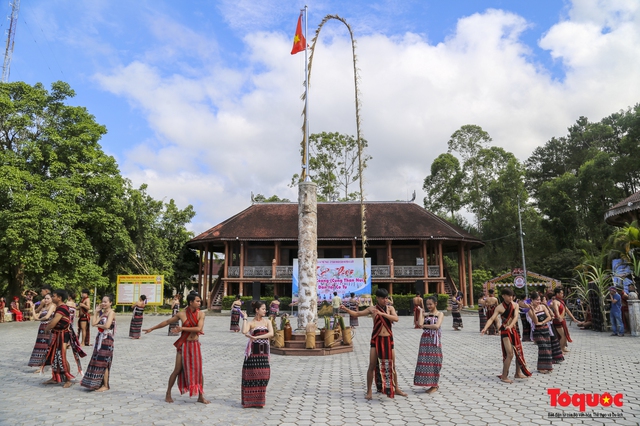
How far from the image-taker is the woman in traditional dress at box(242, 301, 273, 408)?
5812mm

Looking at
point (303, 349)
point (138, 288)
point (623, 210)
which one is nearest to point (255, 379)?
point (303, 349)

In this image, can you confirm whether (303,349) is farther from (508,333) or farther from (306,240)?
(508,333)

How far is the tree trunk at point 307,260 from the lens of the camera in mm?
12375

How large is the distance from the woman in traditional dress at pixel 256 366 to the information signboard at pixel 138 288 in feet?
66.6

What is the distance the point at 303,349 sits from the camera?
36.4 feet

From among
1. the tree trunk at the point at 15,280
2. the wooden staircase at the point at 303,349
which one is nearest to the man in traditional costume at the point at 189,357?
the wooden staircase at the point at 303,349

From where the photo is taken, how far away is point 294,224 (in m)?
31.5

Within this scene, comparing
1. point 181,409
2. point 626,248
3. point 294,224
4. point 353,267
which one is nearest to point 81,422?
point 181,409

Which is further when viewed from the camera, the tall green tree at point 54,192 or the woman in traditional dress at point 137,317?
the tall green tree at point 54,192

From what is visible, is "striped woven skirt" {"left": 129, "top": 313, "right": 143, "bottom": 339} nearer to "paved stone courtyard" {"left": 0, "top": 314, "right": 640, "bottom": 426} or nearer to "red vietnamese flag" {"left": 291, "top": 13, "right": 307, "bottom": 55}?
"paved stone courtyard" {"left": 0, "top": 314, "right": 640, "bottom": 426}

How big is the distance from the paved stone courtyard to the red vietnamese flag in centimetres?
866

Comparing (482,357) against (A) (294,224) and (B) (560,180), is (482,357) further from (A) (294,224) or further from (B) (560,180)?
(B) (560,180)

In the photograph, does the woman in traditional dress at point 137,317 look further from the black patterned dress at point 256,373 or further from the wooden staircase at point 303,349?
the black patterned dress at point 256,373

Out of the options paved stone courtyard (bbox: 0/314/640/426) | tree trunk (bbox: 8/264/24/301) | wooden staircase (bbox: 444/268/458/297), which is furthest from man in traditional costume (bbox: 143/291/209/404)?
wooden staircase (bbox: 444/268/458/297)
